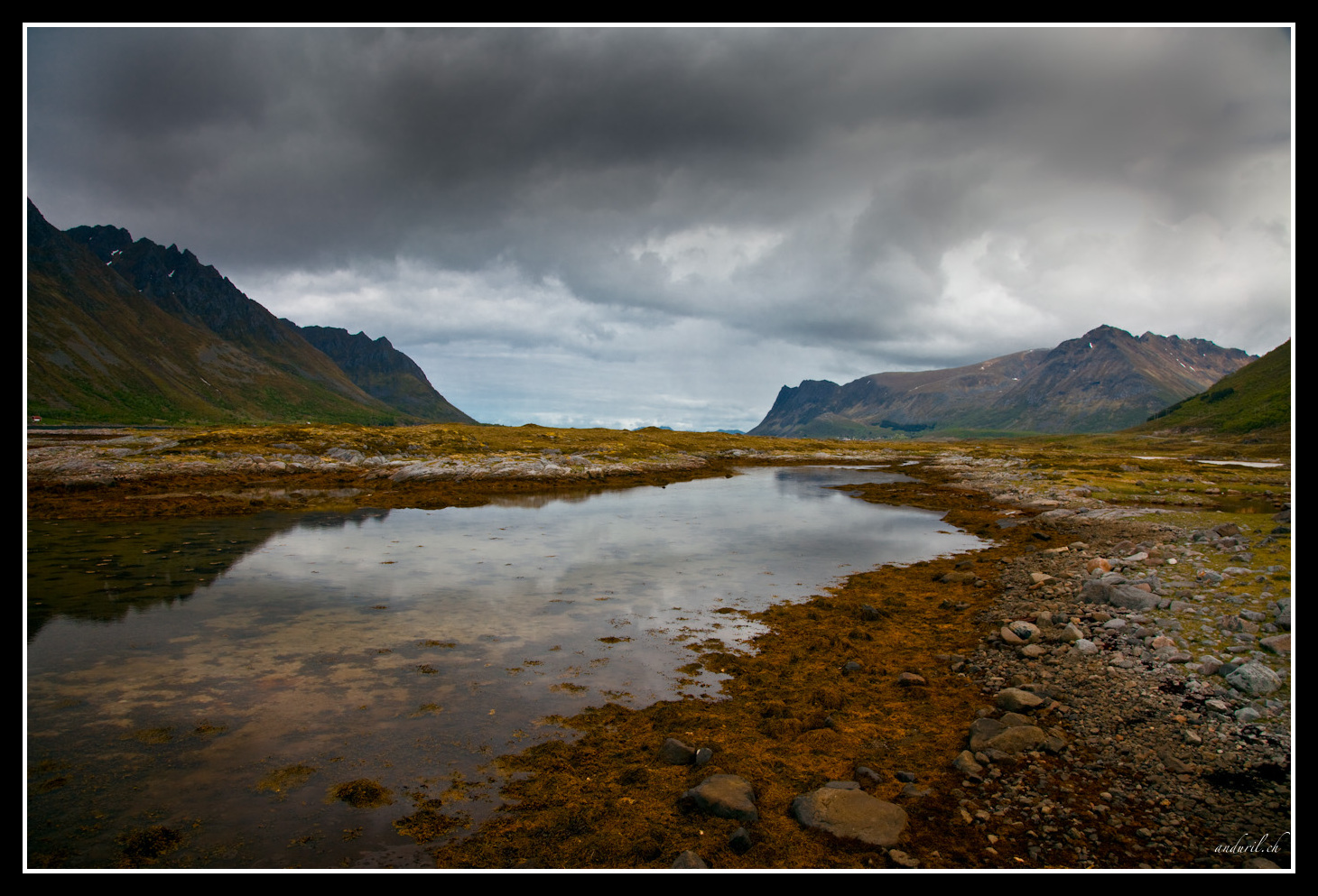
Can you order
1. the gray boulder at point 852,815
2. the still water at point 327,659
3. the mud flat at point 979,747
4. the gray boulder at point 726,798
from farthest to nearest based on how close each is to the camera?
1. the still water at point 327,659
2. the gray boulder at point 726,798
3. the gray boulder at point 852,815
4. the mud flat at point 979,747

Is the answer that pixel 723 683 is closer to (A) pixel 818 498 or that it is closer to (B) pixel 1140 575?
(B) pixel 1140 575

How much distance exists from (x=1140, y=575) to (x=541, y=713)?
2132cm

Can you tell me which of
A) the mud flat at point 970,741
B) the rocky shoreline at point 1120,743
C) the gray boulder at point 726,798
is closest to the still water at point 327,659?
the mud flat at point 970,741

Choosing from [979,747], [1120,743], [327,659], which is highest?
[1120,743]

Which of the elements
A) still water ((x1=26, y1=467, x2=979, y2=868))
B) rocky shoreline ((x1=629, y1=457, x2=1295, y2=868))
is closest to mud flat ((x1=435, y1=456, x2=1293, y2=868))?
rocky shoreline ((x1=629, y1=457, x2=1295, y2=868))

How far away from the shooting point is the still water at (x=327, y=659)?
30.1ft

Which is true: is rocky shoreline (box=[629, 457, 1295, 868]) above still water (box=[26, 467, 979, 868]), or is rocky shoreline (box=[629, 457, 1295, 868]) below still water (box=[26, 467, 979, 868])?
above

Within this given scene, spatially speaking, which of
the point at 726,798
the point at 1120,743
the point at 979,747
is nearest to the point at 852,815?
the point at 726,798

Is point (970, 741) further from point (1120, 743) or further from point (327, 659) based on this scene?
point (327, 659)

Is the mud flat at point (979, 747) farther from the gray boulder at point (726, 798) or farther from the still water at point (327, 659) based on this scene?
the still water at point (327, 659)

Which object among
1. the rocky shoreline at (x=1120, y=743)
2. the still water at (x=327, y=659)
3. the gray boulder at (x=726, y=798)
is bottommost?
the still water at (x=327, y=659)

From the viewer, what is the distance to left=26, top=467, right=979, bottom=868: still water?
30.1 feet

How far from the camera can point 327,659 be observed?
1614cm

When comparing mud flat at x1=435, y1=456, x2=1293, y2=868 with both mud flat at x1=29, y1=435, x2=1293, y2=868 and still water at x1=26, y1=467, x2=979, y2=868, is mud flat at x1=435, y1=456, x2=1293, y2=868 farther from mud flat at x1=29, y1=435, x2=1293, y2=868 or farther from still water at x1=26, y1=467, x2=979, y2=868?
still water at x1=26, y1=467, x2=979, y2=868
